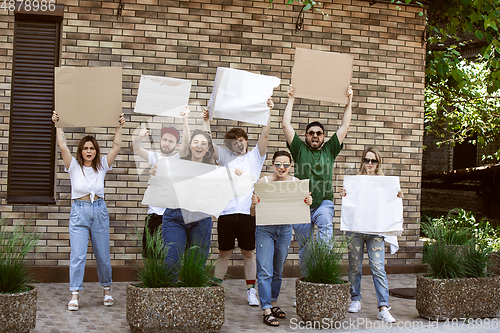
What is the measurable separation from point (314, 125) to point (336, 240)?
1.20 meters

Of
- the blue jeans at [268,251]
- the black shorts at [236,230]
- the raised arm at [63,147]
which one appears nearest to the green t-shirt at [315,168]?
the blue jeans at [268,251]

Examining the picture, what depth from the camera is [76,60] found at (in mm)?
6242

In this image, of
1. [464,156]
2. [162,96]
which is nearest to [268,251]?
[162,96]

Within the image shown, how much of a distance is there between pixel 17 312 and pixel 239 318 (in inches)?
78.7

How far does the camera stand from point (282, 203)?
14.6 ft

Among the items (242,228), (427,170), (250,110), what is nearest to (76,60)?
(250,110)

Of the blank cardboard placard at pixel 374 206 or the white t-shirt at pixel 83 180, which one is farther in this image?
the white t-shirt at pixel 83 180

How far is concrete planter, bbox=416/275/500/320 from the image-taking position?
15.5 feet

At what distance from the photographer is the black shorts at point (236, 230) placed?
5.00 metres

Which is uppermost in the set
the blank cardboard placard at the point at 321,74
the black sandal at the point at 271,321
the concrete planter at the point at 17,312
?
the blank cardboard placard at the point at 321,74

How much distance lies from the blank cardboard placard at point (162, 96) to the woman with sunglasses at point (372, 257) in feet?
6.10

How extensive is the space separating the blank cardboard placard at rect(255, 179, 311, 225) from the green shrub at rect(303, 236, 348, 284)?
28 centimetres

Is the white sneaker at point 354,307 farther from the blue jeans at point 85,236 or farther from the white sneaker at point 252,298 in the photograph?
the blue jeans at point 85,236

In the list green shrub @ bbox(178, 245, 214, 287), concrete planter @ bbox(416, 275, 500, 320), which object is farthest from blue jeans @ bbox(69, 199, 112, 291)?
concrete planter @ bbox(416, 275, 500, 320)
